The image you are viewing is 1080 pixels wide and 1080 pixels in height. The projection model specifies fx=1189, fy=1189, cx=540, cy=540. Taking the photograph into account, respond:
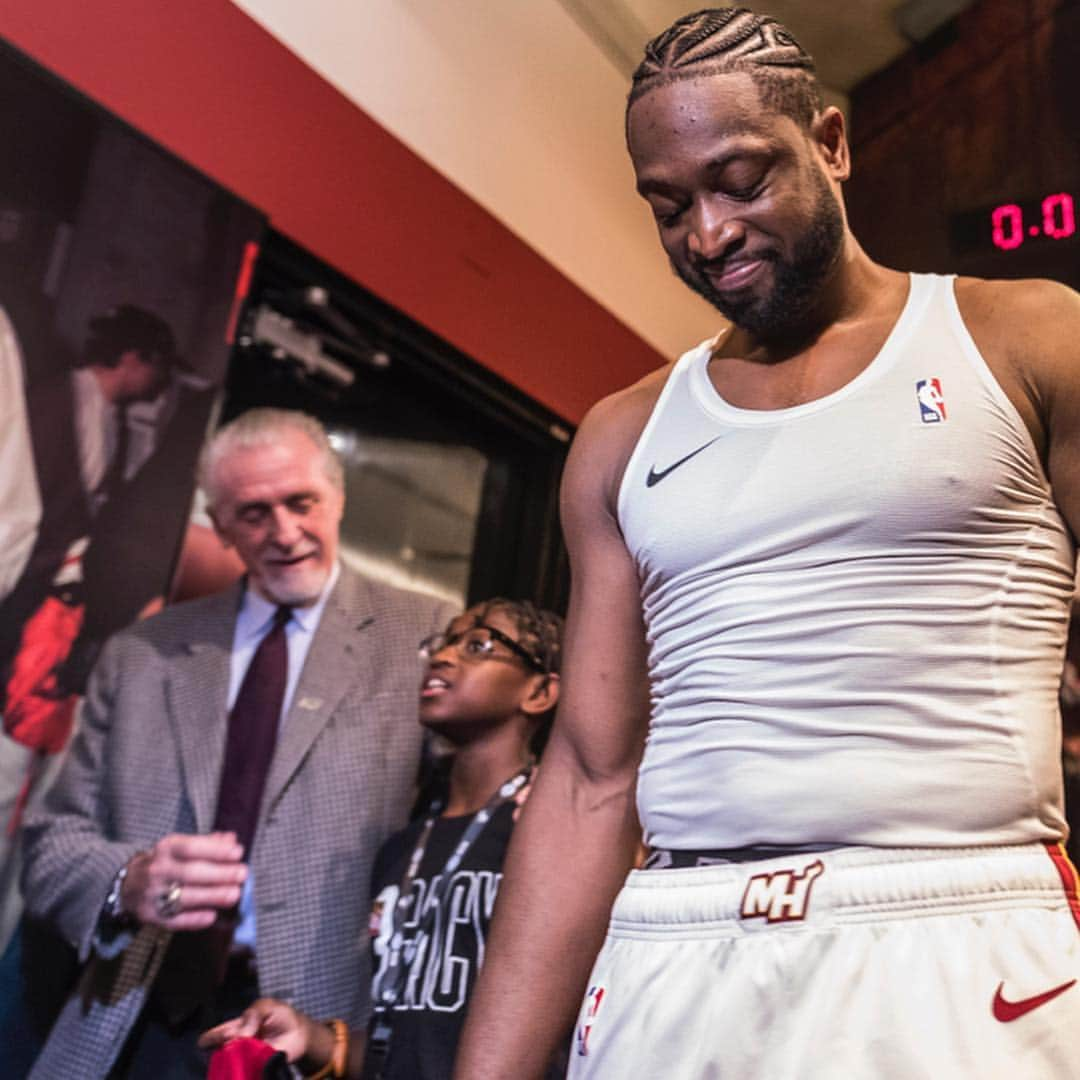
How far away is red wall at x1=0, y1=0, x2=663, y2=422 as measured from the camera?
263cm

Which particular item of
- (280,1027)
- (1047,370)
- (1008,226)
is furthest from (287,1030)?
(1008,226)

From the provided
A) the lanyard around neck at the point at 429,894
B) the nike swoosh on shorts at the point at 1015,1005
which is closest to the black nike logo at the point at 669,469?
the nike swoosh on shorts at the point at 1015,1005

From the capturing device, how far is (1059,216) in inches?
113

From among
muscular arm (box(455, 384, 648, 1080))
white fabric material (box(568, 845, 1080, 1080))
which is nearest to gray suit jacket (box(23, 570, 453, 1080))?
muscular arm (box(455, 384, 648, 1080))

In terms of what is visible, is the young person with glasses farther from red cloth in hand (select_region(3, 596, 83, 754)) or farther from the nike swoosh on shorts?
the nike swoosh on shorts

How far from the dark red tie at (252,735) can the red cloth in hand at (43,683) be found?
41 centimetres

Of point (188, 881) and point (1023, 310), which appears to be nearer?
point (1023, 310)

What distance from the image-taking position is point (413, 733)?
9.61 ft

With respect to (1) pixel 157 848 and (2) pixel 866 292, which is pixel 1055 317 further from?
(1) pixel 157 848

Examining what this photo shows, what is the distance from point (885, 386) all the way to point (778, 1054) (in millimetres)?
572

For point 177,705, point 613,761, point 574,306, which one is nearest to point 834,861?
point 613,761

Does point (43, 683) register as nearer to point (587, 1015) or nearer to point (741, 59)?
point (587, 1015)

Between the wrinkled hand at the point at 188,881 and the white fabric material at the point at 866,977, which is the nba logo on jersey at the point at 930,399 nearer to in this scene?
the white fabric material at the point at 866,977

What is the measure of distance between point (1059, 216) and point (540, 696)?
1.72 m
